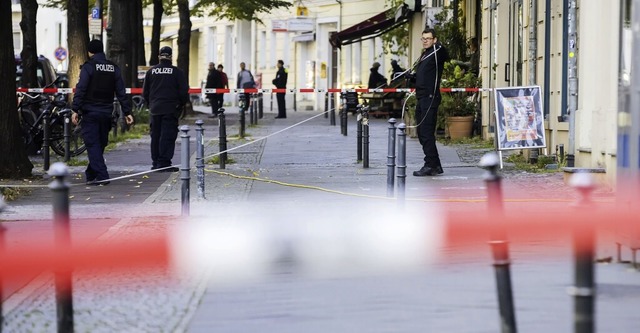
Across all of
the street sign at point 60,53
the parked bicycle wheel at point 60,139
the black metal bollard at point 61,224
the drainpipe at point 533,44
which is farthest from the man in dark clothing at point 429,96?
the street sign at point 60,53

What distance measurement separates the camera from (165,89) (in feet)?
63.9

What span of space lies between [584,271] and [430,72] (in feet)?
43.0

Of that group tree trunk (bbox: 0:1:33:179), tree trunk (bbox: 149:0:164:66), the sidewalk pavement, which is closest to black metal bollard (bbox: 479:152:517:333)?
the sidewalk pavement

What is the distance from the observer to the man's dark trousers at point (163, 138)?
19391 millimetres

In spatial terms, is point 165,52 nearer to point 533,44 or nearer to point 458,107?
point 533,44

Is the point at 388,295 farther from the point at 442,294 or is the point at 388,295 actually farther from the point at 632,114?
the point at 632,114

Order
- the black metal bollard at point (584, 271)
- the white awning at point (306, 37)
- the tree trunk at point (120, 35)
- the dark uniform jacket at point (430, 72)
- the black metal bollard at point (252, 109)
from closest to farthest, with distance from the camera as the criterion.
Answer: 1. the black metal bollard at point (584, 271)
2. the dark uniform jacket at point (430, 72)
3. the tree trunk at point (120, 35)
4. the black metal bollard at point (252, 109)
5. the white awning at point (306, 37)

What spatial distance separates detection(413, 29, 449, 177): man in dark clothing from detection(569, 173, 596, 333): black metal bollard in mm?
12711

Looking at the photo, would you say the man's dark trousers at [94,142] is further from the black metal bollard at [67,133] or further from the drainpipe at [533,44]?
the drainpipe at [533,44]

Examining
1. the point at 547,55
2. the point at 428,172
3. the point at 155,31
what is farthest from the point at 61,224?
the point at 155,31

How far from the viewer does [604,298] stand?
820cm

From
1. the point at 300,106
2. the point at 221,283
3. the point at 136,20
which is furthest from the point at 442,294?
the point at 300,106

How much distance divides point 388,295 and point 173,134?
11344 mm

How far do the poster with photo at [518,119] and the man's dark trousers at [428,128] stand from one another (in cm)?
85
